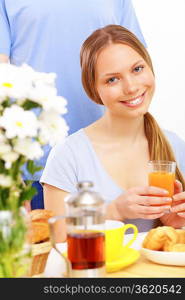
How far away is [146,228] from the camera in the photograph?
6.38 ft

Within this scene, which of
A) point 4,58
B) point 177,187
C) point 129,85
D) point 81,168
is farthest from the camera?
point 4,58

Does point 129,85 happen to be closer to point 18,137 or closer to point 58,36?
point 58,36

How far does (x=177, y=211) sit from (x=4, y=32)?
1.27m

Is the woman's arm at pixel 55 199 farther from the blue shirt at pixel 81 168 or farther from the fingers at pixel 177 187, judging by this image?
the fingers at pixel 177 187

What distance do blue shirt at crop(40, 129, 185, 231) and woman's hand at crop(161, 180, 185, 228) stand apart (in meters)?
0.11

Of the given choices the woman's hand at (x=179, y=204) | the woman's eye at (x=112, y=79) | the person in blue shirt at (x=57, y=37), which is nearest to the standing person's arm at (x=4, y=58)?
the person in blue shirt at (x=57, y=37)

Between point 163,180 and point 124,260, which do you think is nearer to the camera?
point 124,260

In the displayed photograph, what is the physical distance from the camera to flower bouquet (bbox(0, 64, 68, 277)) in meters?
0.99

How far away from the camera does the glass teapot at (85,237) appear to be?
1.08m

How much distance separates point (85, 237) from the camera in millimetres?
1091

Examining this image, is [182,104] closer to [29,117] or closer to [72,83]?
[72,83]

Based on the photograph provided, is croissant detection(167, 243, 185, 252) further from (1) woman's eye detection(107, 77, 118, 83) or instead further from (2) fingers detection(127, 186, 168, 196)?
(1) woman's eye detection(107, 77, 118, 83)

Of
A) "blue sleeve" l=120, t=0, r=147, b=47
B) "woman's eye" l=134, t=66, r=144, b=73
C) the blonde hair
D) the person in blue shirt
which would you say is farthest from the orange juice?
"blue sleeve" l=120, t=0, r=147, b=47

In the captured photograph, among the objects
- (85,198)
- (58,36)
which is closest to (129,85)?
(58,36)
